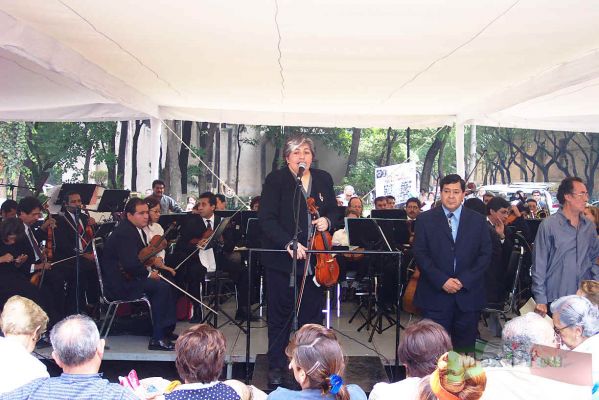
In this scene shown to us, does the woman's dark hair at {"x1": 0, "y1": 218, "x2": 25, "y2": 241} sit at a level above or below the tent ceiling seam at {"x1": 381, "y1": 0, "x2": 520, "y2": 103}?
below

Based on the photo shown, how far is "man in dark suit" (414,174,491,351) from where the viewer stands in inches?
208

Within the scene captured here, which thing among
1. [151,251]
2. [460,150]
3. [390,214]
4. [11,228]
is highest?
[460,150]

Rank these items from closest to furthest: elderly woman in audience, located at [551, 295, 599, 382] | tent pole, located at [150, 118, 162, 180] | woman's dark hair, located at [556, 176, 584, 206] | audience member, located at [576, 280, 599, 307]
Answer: elderly woman in audience, located at [551, 295, 599, 382] < audience member, located at [576, 280, 599, 307] < woman's dark hair, located at [556, 176, 584, 206] < tent pole, located at [150, 118, 162, 180]

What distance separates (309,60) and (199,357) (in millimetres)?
4386

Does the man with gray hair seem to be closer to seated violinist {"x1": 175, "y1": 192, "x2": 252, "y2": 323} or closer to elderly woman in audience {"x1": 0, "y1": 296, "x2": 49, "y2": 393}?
elderly woman in audience {"x1": 0, "y1": 296, "x2": 49, "y2": 393}

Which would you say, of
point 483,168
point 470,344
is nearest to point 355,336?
point 470,344

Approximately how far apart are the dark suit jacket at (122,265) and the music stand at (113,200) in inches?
107

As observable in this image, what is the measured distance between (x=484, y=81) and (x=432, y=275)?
11.7ft

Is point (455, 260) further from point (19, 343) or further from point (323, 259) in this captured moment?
point (19, 343)

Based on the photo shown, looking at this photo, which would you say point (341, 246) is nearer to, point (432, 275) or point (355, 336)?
point (355, 336)

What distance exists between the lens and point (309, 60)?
691cm

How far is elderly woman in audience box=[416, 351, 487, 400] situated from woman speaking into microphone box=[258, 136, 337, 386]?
267 centimetres

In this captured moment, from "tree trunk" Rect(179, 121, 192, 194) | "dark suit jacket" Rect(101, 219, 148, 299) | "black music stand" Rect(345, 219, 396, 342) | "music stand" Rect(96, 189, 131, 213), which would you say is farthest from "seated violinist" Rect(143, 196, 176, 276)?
"tree trunk" Rect(179, 121, 192, 194)

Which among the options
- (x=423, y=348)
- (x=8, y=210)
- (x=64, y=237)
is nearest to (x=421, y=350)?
(x=423, y=348)
